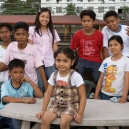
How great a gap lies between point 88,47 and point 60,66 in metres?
1.30

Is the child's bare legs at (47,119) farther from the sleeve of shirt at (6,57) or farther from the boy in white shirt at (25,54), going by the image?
the sleeve of shirt at (6,57)

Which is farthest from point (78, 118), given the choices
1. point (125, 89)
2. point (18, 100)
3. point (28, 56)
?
point (28, 56)

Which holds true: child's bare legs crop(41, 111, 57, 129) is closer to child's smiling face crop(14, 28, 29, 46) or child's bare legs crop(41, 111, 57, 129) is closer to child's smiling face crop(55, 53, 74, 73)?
child's smiling face crop(55, 53, 74, 73)

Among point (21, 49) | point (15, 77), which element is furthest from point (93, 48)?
point (15, 77)

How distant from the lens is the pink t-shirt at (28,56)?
323 cm

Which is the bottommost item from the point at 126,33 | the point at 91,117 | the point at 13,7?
the point at 91,117

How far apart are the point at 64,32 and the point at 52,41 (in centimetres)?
2091

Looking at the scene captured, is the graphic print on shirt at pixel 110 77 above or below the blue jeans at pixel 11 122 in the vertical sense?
above

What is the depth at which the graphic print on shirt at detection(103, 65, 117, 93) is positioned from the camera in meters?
3.03

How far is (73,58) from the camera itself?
2326 millimetres

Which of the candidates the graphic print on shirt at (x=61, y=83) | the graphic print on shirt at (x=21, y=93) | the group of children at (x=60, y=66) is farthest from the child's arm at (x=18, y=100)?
the graphic print on shirt at (x=61, y=83)

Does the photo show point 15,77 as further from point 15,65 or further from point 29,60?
point 29,60

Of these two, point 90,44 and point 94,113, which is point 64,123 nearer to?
point 94,113

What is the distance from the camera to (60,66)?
7.54ft
